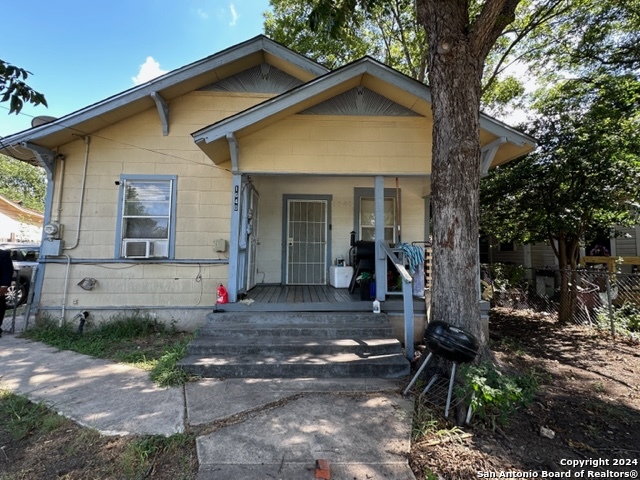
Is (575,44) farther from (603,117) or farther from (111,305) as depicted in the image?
(111,305)

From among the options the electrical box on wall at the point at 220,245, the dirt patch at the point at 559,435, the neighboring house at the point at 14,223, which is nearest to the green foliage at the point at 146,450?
Answer: the dirt patch at the point at 559,435

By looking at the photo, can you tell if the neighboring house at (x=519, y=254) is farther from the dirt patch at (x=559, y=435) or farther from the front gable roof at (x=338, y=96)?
the dirt patch at (x=559, y=435)

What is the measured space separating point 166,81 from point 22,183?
3722 cm

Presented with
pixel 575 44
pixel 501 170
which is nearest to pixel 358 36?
pixel 575 44

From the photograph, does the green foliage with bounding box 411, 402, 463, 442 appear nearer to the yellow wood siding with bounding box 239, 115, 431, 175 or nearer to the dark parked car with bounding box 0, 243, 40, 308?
the yellow wood siding with bounding box 239, 115, 431, 175

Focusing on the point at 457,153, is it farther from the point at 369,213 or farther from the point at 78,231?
the point at 78,231

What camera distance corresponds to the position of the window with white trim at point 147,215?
5527 mm

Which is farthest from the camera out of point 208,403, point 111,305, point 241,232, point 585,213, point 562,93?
point 562,93

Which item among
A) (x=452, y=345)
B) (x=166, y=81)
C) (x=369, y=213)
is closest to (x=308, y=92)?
(x=166, y=81)

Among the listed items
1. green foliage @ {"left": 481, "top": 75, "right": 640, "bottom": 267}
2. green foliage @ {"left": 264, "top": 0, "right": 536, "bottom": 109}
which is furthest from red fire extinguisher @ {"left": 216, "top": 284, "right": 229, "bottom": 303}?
green foliage @ {"left": 264, "top": 0, "right": 536, "bottom": 109}

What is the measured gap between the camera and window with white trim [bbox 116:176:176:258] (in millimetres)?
5527

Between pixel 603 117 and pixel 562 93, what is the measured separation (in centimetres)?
130

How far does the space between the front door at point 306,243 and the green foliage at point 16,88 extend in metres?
4.61

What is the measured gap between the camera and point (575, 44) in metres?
7.26
